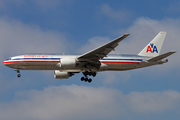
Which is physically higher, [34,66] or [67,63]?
[34,66]

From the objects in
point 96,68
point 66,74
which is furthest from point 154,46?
point 66,74

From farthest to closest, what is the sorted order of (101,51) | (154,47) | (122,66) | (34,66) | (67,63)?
(154,47), (122,66), (34,66), (67,63), (101,51)

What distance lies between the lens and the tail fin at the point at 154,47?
152 feet

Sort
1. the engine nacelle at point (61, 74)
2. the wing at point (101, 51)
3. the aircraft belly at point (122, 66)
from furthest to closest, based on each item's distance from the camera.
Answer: the engine nacelle at point (61, 74) < the aircraft belly at point (122, 66) < the wing at point (101, 51)

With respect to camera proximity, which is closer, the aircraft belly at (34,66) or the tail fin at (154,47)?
the aircraft belly at (34,66)

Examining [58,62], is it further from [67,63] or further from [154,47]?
[154,47]

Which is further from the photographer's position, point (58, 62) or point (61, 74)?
point (61, 74)

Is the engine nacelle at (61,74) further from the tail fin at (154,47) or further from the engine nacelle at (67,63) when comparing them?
the tail fin at (154,47)

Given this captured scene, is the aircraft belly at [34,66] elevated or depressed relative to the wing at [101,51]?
depressed

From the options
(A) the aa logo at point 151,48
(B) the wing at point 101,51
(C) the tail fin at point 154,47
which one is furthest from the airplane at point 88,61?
(A) the aa logo at point 151,48

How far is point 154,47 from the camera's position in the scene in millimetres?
47188

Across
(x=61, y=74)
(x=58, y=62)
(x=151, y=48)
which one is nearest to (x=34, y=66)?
(x=58, y=62)

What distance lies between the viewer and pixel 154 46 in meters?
47.3

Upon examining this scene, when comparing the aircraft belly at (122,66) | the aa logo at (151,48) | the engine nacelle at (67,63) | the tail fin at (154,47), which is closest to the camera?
the engine nacelle at (67,63)
